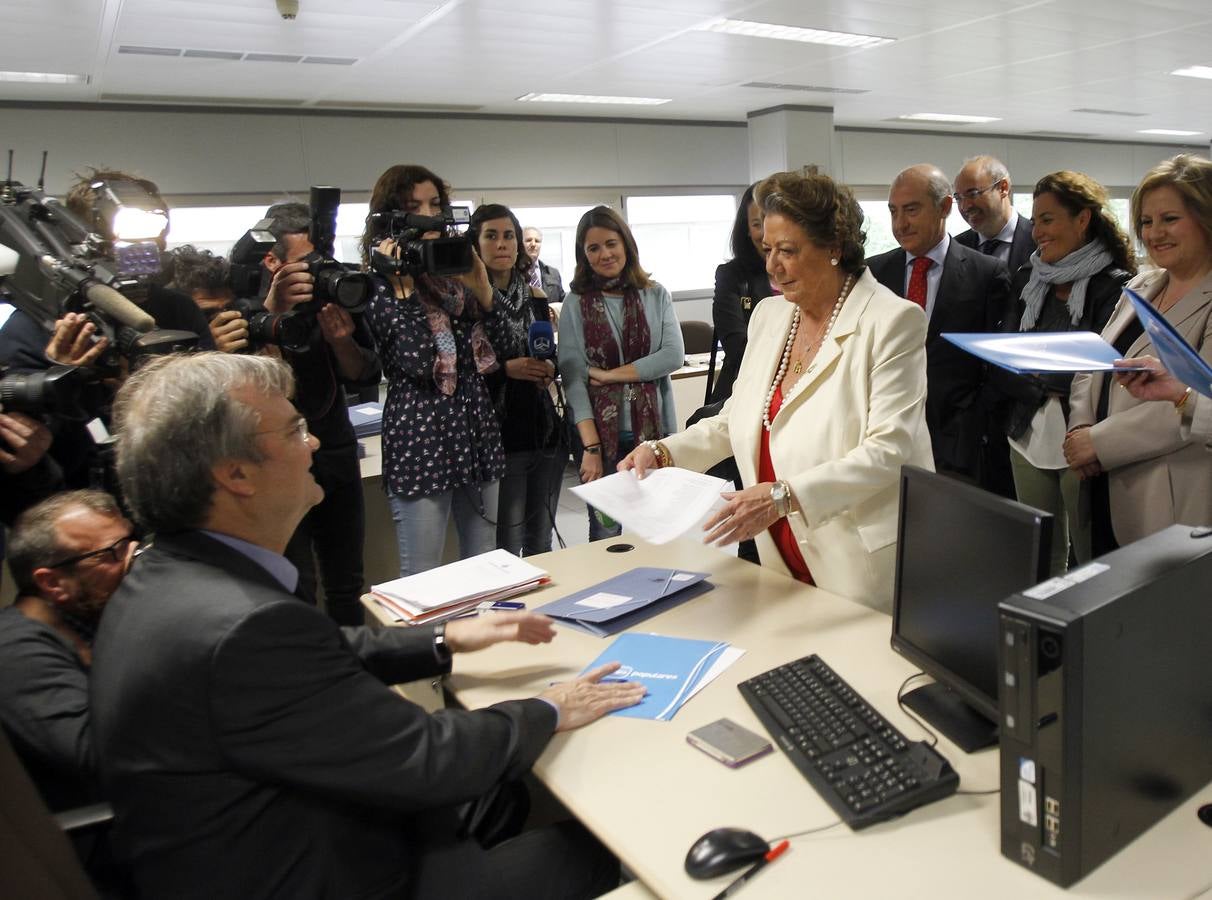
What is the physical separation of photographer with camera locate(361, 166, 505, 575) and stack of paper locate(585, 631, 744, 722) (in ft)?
3.58

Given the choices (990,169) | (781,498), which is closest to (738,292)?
(990,169)

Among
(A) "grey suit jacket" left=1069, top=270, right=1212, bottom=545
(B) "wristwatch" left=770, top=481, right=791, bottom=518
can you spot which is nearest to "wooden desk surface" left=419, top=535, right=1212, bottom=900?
(B) "wristwatch" left=770, top=481, right=791, bottom=518

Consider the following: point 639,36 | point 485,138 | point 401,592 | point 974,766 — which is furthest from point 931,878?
point 485,138

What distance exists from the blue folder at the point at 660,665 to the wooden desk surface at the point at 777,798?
1.1 inches

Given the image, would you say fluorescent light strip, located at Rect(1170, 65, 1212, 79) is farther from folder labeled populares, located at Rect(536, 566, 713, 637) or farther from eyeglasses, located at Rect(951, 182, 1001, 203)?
folder labeled populares, located at Rect(536, 566, 713, 637)

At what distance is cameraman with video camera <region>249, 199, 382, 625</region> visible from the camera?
7.32 feet

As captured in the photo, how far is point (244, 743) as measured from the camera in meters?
1.03

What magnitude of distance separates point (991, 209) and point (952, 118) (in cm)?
627

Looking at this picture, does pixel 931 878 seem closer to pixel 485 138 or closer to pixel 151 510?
pixel 151 510

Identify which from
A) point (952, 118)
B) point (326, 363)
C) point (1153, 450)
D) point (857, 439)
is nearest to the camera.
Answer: point (857, 439)

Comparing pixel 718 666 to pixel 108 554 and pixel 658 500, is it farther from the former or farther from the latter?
pixel 108 554

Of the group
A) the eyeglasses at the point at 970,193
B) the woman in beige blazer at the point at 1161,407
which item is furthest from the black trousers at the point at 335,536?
the eyeglasses at the point at 970,193

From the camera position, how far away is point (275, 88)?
217 inches

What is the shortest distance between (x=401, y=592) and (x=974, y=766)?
46.3 inches
